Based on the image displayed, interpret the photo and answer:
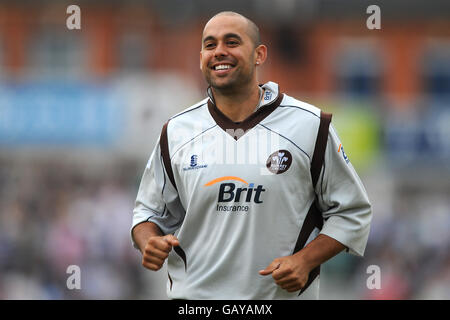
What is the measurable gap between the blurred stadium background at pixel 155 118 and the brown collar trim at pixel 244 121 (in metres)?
10.0

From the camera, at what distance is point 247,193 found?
4.55m

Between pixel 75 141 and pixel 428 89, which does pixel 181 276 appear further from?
pixel 428 89

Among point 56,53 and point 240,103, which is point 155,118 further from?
point 240,103

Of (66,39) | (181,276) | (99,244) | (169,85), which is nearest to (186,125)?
(181,276)

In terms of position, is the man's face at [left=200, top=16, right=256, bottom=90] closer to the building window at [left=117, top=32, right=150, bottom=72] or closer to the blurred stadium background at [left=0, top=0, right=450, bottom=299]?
the blurred stadium background at [left=0, top=0, right=450, bottom=299]

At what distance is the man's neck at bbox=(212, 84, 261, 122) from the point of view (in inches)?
188

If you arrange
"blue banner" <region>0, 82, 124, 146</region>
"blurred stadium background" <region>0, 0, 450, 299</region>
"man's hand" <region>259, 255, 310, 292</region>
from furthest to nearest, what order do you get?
"blue banner" <region>0, 82, 124, 146</region> < "blurred stadium background" <region>0, 0, 450, 299</region> < "man's hand" <region>259, 255, 310, 292</region>

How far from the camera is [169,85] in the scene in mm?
24234

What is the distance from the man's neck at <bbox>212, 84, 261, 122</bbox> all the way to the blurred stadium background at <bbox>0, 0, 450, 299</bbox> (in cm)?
1006

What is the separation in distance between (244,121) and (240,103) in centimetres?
10

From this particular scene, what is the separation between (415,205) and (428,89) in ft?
29.8

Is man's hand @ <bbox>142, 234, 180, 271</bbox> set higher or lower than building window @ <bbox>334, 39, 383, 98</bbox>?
higher

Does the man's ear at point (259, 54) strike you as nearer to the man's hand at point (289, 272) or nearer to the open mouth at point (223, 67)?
the open mouth at point (223, 67)

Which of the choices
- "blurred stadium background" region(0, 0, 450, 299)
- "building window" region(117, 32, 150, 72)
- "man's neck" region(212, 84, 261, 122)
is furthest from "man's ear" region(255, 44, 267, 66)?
"building window" region(117, 32, 150, 72)
